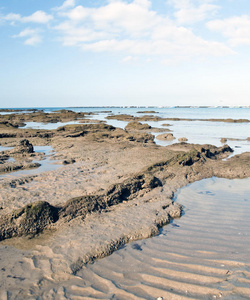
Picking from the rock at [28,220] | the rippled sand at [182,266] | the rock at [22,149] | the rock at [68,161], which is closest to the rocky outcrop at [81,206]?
the rock at [28,220]

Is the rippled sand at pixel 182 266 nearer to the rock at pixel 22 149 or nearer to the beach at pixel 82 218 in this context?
the beach at pixel 82 218

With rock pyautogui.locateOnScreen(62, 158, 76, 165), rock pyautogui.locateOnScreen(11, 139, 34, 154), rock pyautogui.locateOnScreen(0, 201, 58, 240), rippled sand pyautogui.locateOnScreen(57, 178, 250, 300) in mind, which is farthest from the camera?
rock pyautogui.locateOnScreen(11, 139, 34, 154)

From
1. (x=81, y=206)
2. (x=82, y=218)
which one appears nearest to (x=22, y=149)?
(x=81, y=206)

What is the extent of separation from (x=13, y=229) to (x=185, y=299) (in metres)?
3.27

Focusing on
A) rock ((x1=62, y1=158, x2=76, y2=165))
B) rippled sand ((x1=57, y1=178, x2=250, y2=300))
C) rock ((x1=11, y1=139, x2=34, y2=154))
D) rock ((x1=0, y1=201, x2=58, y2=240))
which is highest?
rock ((x1=11, y1=139, x2=34, y2=154))

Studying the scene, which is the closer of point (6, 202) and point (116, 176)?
point (6, 202)

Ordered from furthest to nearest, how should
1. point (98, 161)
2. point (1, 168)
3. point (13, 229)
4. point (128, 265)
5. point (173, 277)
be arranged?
point (98, 161)
point (1, 168)
point (13, 229)
point (128, 265)
point (173, 277)

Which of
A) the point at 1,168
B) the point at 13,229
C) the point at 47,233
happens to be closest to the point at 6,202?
the point at 13,229

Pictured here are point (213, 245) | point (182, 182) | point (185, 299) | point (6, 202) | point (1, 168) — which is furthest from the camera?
point (1, 168)

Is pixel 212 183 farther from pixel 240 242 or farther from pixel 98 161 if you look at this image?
pixel 98 161

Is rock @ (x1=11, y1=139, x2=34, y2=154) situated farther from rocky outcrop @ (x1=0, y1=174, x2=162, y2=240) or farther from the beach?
rocky outcrop @ (x1=0, y1=174, x2=162, y2=240)

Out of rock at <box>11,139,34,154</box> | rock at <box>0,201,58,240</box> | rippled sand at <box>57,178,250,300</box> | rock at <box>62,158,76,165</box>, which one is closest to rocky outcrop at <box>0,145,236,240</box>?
rock at <box>0,201,58,240</box>

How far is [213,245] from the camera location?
13.5 feet

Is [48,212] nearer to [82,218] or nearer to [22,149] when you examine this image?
[82,218]
